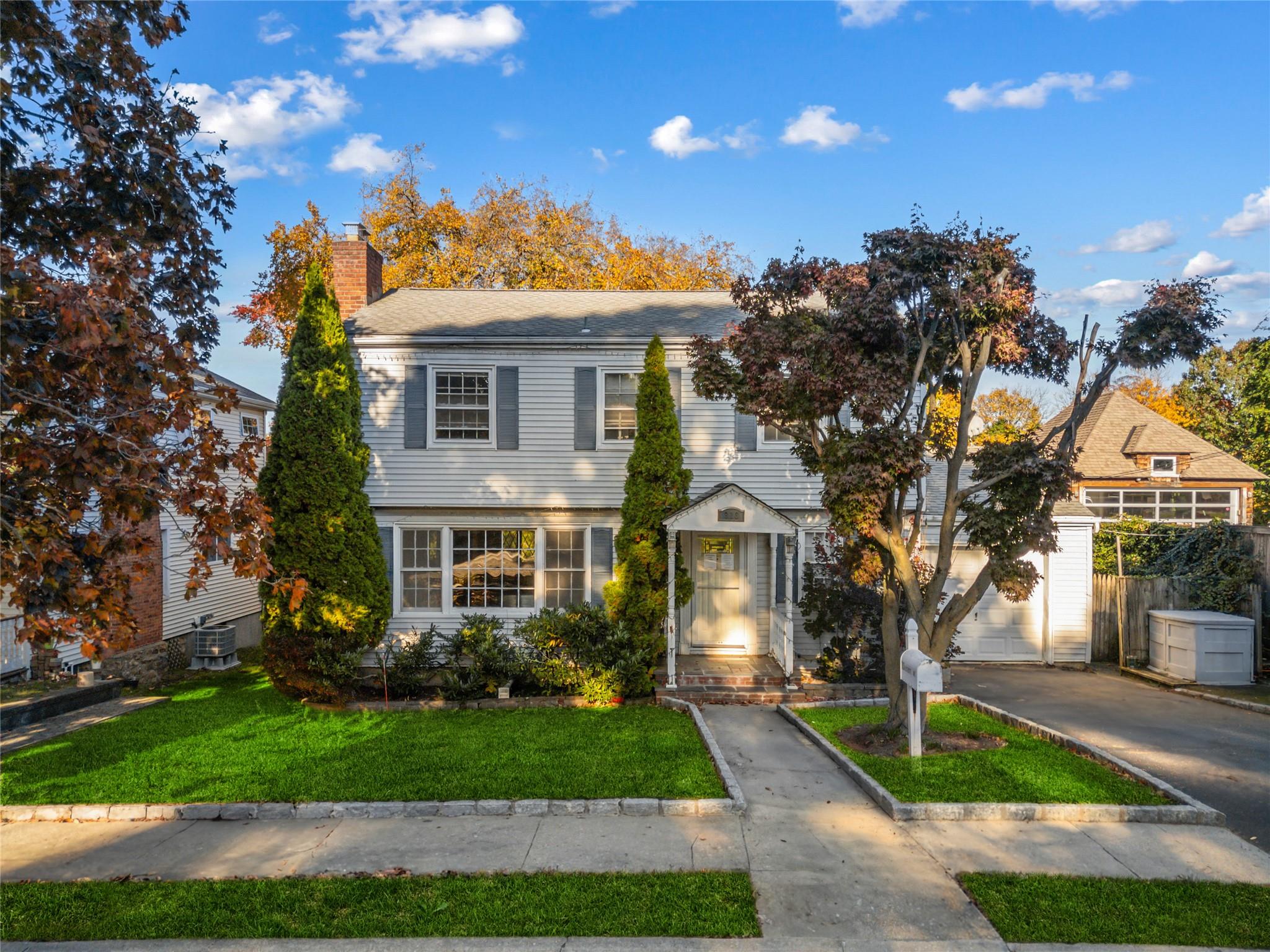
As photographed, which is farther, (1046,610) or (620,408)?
(1046,610)

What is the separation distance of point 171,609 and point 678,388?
11.3 metres

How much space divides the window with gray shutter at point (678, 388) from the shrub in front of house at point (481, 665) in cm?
489

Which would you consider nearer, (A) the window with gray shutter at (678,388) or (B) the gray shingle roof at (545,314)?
(A) the window with gray shutter at (678,388)

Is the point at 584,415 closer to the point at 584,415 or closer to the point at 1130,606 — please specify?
the point at 584,415

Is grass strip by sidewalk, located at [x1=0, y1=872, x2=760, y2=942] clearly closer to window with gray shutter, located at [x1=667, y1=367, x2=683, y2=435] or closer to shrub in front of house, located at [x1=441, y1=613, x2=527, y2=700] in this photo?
shrub in front of house, located at [x1=441, y1=613, x2=527, y2=700]

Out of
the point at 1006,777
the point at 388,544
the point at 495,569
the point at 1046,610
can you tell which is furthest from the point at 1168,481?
the point at 388,544

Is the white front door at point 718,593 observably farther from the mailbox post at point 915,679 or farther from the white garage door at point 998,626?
the mailbox post at point 915,679

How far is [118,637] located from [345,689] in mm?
8392

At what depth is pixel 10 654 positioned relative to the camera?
12.3m

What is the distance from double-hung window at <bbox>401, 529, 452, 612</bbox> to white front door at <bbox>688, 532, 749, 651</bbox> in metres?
4.56

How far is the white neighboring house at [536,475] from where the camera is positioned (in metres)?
14.0

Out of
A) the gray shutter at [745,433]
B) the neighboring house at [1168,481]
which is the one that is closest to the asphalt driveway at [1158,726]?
the gray shutter at [745,433]

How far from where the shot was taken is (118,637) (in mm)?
4367

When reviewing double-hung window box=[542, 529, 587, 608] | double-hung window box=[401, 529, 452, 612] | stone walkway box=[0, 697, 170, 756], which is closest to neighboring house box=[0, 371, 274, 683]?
stone walkway box=[0, 697, 170, 756]
